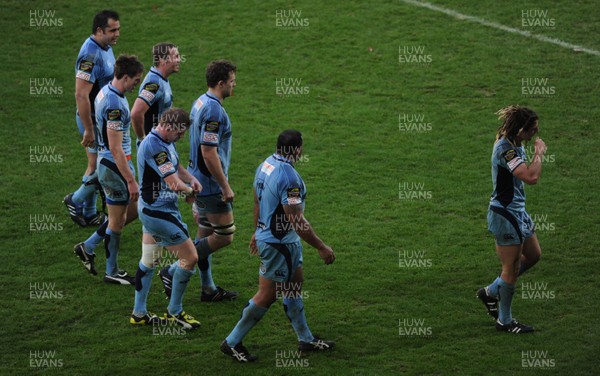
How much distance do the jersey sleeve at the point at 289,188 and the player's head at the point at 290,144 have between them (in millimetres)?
172

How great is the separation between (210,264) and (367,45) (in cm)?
823

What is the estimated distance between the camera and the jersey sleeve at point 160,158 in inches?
387

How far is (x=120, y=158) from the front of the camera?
10.7 meters

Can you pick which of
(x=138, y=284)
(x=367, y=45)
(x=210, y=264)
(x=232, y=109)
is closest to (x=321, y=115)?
(x=232, y=109)

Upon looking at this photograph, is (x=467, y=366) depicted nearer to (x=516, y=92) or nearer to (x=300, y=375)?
(x=300, y=375)

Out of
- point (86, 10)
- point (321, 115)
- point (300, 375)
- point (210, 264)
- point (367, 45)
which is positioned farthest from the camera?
point (86, 10)

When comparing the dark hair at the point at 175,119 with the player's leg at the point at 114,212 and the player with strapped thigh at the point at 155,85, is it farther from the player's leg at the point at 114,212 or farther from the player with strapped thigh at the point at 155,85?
the player's leg at the point at 114,212

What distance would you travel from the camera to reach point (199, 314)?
10883mm
